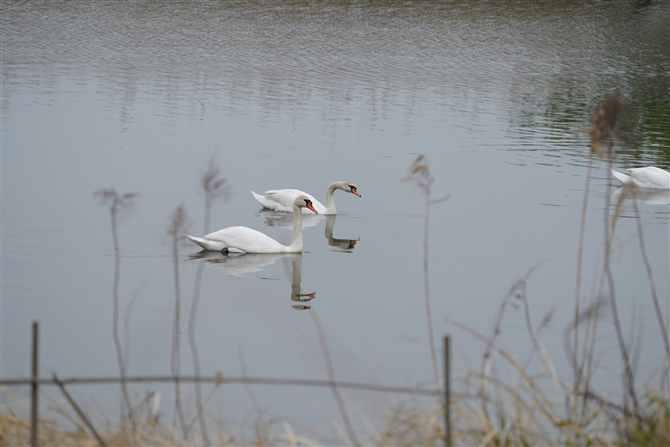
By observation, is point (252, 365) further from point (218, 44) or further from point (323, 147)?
point (218, 44)

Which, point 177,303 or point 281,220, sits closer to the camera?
point 177,303

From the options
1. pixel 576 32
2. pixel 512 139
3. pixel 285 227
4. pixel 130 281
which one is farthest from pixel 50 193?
pixel 576 32

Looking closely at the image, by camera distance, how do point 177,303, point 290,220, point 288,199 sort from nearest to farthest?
point 177,303 < point 288,199 < point 290,220

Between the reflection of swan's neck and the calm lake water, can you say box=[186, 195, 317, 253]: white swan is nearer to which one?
the calm lake water

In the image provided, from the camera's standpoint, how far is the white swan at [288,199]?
35.5 ft

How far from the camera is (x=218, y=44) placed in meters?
24.9

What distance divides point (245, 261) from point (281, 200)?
2032 mm

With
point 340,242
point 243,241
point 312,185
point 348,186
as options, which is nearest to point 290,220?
point 348,186

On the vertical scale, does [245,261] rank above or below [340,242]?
below

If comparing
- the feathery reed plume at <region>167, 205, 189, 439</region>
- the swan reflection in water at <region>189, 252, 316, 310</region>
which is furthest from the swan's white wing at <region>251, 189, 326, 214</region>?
the feathery reed plume at <region>167, 205, 189, 439</region>

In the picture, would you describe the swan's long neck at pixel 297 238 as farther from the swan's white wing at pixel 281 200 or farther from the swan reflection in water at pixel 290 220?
the swan's white wing at pixel 281 200

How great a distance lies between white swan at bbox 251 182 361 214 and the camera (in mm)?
10820

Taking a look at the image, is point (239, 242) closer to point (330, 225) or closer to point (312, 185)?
point (330, 225)

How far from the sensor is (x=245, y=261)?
8953 mm
